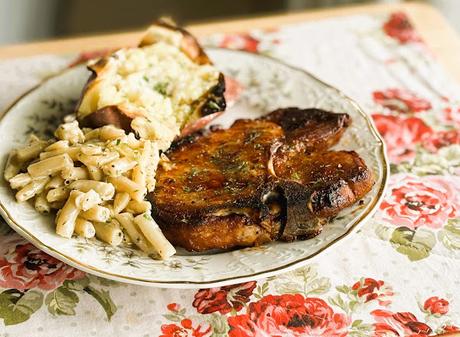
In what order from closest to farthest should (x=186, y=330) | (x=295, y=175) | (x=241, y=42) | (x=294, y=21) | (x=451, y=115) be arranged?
(x=186, y=330), (x=295, y=175), (x=451, y=115), (x=241, y=42), (x=294, y=21)

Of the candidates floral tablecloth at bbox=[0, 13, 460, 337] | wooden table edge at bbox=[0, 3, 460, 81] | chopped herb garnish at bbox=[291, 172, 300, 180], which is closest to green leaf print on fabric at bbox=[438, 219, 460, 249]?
floral tablecloth at bbox=[0, 13, 460, 337]

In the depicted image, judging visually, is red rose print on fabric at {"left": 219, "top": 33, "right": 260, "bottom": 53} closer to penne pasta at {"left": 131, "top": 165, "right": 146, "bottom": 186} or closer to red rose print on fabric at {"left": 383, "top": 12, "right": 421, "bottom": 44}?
red rose print on fabric at {"left": 383, "top": 12, "right": 421, "bottom": 44}

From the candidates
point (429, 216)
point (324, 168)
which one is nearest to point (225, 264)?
point (324, 168)

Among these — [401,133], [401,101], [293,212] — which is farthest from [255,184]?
[401,101]

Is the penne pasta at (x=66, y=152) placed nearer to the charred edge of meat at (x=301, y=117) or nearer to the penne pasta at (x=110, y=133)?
the penne pasta at (x=110, y=133)

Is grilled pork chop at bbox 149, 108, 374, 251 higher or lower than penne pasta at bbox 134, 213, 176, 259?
higher

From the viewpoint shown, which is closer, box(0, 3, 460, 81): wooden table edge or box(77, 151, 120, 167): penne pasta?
box(77, 151, 120, 167): penne pasta

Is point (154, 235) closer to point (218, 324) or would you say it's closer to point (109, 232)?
point (109, 232)
